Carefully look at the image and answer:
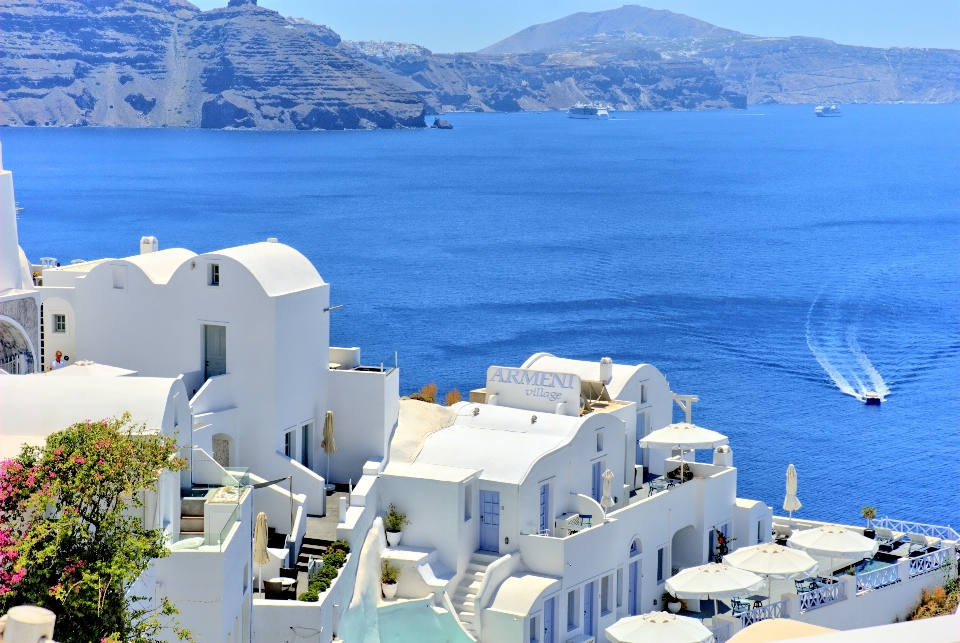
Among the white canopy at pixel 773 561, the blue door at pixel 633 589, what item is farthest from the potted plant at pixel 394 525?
the white canopy at pixel 773 561

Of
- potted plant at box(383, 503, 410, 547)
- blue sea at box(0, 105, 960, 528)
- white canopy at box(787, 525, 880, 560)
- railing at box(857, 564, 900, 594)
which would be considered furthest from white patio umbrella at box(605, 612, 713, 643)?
blue sea at box(0, 105, 960, 528)

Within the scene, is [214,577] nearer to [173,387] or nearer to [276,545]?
[173,387]

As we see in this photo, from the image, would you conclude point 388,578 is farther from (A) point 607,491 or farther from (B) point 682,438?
(B) point 682,438

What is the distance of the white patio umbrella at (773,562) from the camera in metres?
32.0

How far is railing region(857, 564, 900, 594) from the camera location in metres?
35.1

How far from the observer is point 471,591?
30.3 meters

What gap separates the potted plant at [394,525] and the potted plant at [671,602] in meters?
7.54

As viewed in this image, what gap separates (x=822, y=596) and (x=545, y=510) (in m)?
7.48

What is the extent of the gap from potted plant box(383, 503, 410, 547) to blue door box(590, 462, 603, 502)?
550 centimetres

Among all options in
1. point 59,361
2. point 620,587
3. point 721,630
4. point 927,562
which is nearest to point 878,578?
point 927,562

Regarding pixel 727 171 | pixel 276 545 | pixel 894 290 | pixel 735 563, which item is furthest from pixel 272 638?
pixel 727 171

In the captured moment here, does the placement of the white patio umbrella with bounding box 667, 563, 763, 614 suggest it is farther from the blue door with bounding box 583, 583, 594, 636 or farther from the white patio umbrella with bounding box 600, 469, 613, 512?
the white patio umbrella with bounding box 600, 469, 613, 512

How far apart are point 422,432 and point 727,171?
530 ft

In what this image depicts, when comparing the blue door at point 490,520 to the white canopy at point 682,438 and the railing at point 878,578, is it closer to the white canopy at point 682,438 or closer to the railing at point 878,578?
the white canopy at point 682,438
